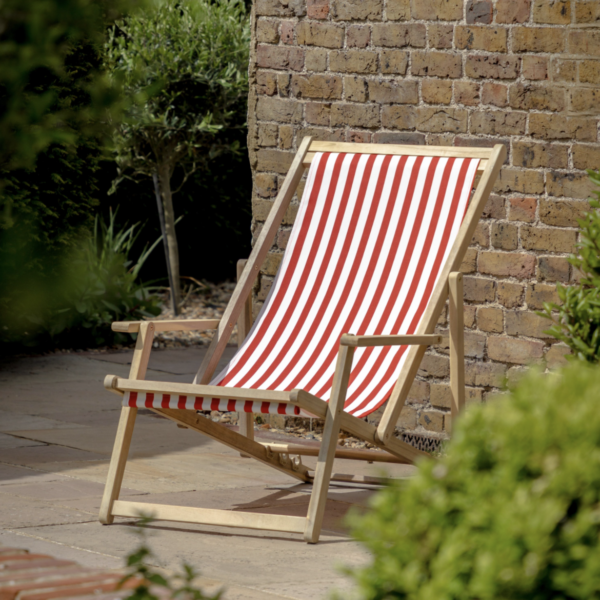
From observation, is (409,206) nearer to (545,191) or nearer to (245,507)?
(545,191)

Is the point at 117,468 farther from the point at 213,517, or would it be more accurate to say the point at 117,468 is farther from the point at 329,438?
the point at 329,438

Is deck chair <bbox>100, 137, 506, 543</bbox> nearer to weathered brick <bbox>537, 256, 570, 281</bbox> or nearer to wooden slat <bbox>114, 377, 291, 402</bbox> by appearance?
wooden slat <bbox>114, 377, 291, 402</bbox>

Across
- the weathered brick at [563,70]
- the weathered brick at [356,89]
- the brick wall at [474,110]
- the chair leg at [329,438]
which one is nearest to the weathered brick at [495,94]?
the brick wall at [474,110]

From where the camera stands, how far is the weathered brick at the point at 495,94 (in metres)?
4.23

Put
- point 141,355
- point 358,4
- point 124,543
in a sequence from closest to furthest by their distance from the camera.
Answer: point 124,543 < point 141,355 < point 358,4

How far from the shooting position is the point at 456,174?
378cm

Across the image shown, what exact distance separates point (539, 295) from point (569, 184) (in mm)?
441

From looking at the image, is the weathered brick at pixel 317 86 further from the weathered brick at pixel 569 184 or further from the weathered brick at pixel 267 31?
the weathered brick at pixel 569 184

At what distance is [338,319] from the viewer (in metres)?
3.80

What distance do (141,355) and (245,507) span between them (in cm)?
61

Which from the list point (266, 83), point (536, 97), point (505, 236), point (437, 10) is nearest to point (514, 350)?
point (505, 236)

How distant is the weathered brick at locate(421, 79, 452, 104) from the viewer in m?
4.39

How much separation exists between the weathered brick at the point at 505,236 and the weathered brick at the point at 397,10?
3.17ft

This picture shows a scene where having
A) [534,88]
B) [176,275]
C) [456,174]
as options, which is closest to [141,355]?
[456,174]
